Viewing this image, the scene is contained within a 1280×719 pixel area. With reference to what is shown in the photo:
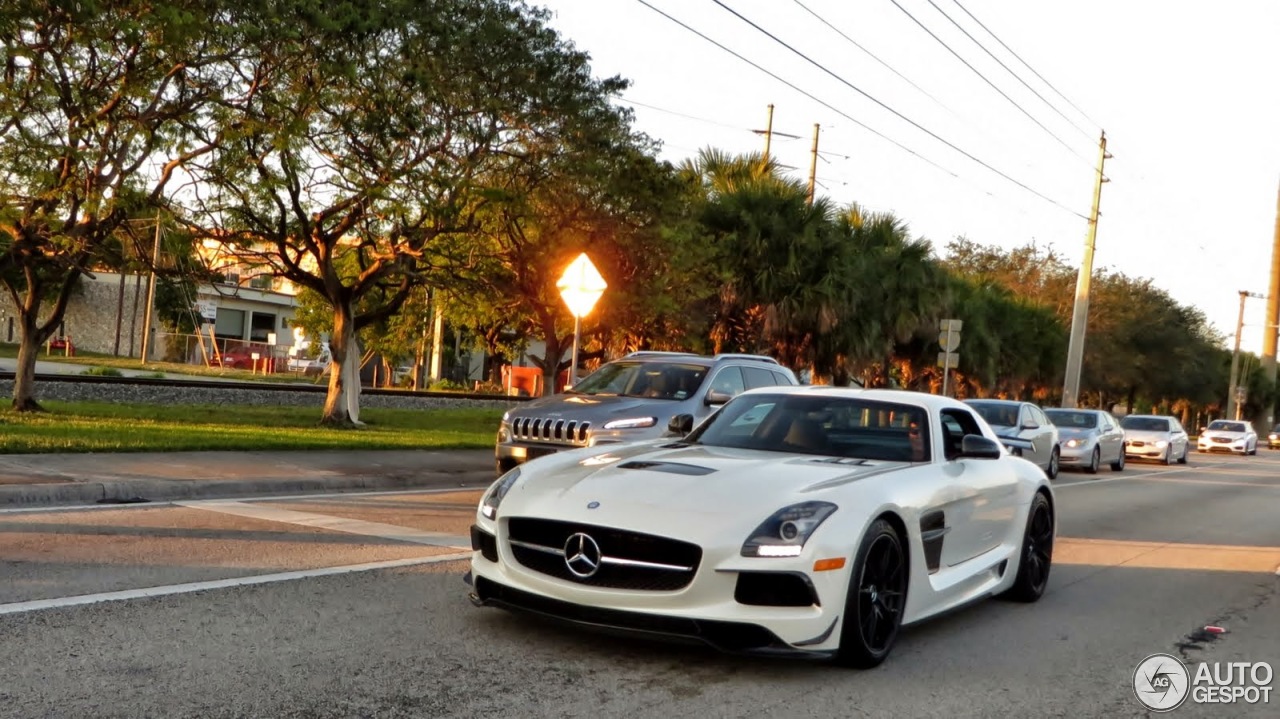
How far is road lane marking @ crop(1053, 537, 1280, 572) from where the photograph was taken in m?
10.9

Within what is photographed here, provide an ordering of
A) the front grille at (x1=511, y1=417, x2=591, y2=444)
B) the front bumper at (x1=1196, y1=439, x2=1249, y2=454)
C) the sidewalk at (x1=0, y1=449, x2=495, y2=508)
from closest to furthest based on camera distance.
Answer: the sidewalk at (x1=0, y1=449, x2=495, y2=508) → the front grille at (x1=511, y1=417, x2=591, y2=444) → the front bumper at (x1=1196, y1=439, x2=1249, y2=454)

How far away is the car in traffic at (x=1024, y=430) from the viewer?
21.1m

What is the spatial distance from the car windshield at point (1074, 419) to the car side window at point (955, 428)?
1956cm

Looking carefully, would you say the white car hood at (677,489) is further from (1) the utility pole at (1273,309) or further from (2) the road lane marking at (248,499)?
(1) the utility pole at (1273,309)

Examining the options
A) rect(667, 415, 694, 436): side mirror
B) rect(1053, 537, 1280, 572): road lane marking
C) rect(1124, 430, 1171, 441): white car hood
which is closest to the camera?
rect(667, 415, 694, 436): side mirror

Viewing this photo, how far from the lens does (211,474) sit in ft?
41.6

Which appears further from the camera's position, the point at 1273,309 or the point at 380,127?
the point at 1273,309

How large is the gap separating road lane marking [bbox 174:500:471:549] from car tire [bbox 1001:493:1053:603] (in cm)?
404

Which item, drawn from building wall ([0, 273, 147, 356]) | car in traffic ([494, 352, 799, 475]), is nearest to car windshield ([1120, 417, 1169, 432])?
car in traffic ([494, 352, 799, 475])

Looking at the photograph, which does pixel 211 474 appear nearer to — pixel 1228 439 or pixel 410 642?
pixel 410 642

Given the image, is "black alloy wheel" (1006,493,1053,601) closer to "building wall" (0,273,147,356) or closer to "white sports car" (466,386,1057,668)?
"white sports car" (466,386,1057,668)

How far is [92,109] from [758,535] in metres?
13.7

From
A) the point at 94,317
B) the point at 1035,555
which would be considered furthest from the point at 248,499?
the point at 94,317

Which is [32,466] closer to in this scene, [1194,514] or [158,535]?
[158,535]
